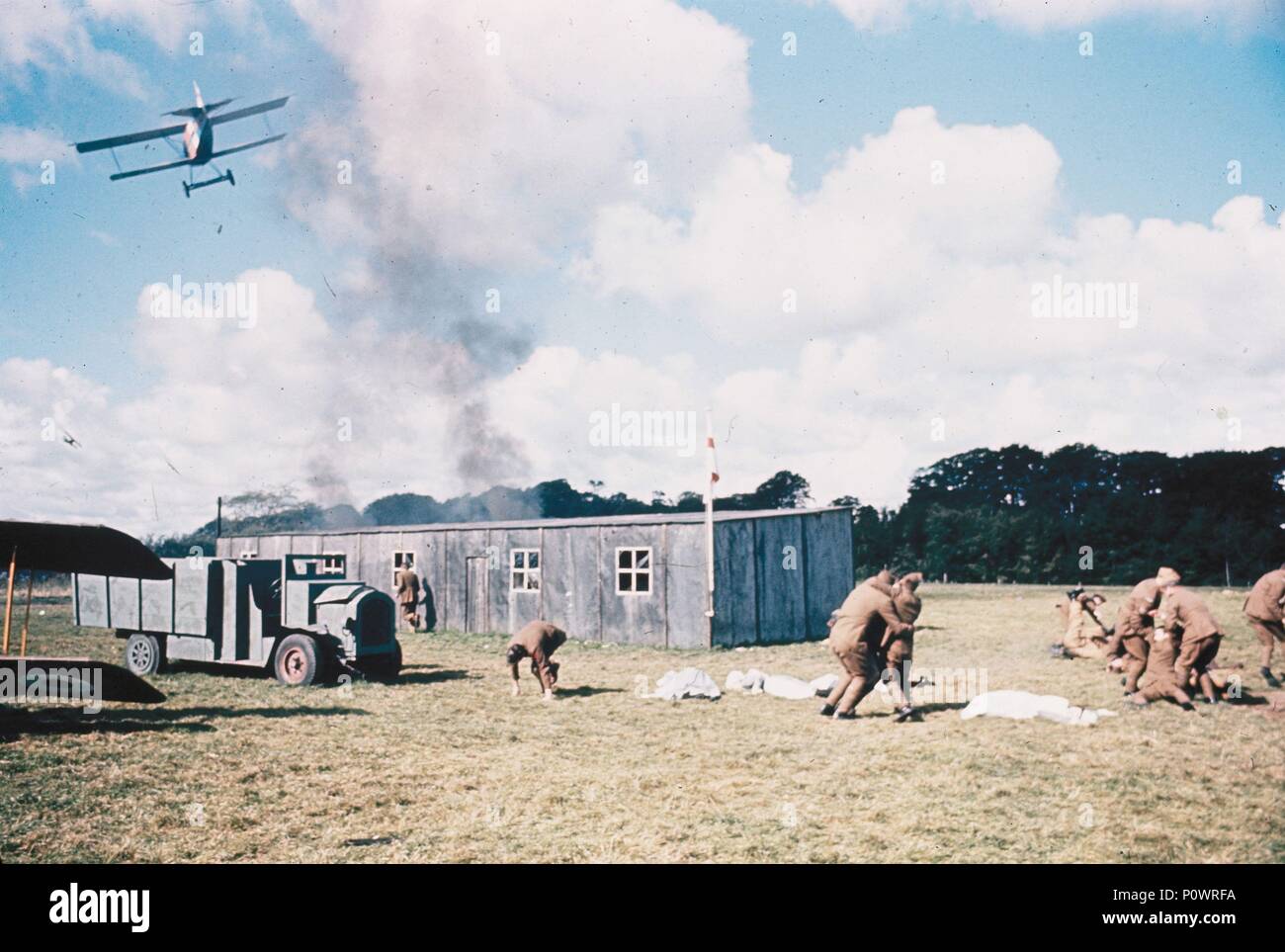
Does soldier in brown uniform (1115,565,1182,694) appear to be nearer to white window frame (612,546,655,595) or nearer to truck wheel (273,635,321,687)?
white window frame (612,546,655,595)

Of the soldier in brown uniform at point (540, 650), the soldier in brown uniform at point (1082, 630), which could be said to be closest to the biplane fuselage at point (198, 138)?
the soldier in brown uniform at point (540, 650)

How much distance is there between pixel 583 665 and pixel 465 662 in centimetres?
262

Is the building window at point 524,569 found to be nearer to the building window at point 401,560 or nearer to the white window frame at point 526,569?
the white window frame at point 526,569

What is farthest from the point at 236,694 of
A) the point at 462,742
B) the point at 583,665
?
the point at 583,665

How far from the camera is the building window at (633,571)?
20094 mm

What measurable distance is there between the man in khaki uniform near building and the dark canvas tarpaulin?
1265cm

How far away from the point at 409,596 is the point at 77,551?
13.7 meters

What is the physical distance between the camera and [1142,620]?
37.2 ft

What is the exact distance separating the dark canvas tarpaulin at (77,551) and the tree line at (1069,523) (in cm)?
1882

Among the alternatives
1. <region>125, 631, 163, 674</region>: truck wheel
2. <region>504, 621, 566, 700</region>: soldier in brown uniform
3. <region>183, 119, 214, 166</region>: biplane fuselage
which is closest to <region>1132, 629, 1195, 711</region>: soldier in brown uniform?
<region>504, 621, 566, 700</region>: soldier in brown uniform

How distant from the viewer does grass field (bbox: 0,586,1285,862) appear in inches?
213

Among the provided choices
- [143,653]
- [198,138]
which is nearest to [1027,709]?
[143,653]

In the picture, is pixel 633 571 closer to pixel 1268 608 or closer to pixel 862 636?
pixel 862 636
